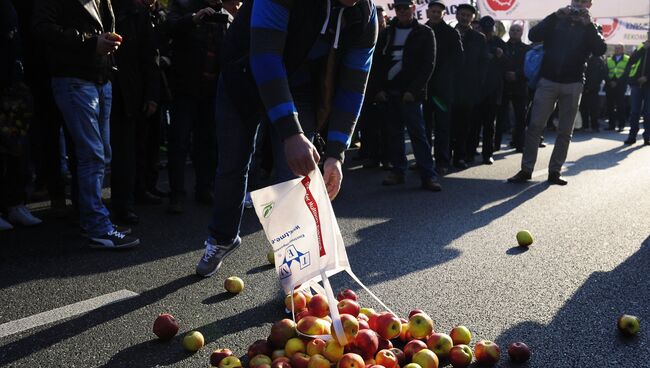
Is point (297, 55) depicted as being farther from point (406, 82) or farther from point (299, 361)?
point (406, 82)

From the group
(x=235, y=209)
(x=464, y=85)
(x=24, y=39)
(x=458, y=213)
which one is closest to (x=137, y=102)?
(x=24, y=39)

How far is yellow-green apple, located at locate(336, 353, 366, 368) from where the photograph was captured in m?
2.31

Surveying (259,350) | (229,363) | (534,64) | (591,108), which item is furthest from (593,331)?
(591,108)

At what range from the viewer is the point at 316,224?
2.67m

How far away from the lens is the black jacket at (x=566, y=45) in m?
7.29

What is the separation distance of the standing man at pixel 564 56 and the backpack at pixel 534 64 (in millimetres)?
71

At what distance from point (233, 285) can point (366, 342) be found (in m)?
1.29

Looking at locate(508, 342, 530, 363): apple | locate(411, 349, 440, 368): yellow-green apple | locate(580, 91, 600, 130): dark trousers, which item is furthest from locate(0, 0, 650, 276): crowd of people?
locate(580, 91, 600, 130): dark trousers

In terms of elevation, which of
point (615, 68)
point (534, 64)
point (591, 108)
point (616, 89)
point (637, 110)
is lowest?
point (591, 108)

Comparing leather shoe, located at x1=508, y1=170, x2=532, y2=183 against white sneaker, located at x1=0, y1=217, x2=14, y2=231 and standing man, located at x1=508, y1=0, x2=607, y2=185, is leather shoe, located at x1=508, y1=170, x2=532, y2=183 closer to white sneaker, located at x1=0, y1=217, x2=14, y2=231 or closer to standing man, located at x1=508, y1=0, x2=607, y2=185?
standing man, located at x1=508, y1=0, x2=607, y2=185

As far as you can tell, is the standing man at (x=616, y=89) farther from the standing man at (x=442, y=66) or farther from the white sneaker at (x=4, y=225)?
the white sneaker at (x=4, y=225)

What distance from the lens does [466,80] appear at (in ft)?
29.1

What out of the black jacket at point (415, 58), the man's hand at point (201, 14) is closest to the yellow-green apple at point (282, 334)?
the man's hand at point (201, 14)

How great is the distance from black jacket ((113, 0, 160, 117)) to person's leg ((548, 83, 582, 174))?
478 cm
